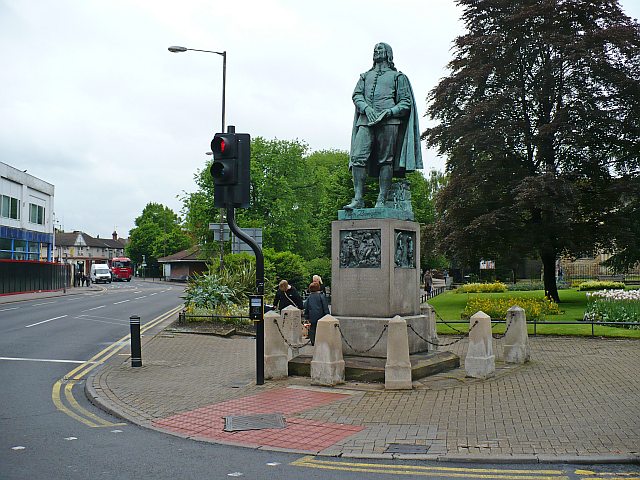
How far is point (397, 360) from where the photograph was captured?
1059cm

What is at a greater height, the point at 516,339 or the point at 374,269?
the point at 374,269

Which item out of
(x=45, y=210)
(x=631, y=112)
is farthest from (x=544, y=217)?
(x=45, y=210)

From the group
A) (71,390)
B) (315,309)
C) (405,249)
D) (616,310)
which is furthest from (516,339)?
(71,390)

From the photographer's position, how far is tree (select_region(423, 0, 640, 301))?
28.0 meters

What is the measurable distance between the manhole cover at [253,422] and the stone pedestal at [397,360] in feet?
7.39

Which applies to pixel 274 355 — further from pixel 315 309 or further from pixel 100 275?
pixel 100 275

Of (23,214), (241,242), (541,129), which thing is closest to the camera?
(241,242)

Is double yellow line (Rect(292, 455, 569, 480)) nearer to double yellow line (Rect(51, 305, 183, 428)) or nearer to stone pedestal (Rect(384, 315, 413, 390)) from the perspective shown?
double yellow line (Rect(51, 305, 183, 428))

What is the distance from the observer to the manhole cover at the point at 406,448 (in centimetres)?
719

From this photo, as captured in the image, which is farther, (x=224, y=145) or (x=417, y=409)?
(x=224, y=145)

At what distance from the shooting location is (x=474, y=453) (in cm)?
705

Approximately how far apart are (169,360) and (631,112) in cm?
2336

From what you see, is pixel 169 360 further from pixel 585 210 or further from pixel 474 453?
pixel 585 210

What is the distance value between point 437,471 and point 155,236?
123m
